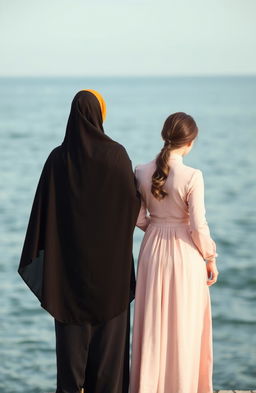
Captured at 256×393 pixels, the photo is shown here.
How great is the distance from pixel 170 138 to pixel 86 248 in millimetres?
643

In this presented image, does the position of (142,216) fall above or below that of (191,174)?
below

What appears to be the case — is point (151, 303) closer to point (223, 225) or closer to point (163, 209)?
point (163, 209)

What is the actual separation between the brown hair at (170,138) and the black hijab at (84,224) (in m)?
0.12

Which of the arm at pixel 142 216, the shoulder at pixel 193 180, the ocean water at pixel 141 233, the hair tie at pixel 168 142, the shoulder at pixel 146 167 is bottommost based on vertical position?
the ocean water at pixel 141 233

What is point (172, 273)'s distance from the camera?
158 inches

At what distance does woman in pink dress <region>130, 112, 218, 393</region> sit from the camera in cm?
391

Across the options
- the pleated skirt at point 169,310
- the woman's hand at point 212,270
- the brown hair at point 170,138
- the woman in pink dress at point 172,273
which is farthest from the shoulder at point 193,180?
the woman's hand at point 212,270

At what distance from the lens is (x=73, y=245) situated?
3.89m

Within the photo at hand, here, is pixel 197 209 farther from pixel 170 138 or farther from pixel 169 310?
pixel 169 310

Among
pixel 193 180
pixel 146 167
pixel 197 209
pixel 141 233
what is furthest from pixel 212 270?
pixel 141 233

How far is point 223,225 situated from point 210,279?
17.5 metres

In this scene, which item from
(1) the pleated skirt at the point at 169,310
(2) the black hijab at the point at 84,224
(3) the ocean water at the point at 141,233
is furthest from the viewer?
(3) the ocean water at the point at 141,233

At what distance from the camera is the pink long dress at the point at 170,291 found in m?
3.96

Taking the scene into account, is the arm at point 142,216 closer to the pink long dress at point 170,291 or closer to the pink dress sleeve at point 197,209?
the pink long dress at point 170,291
